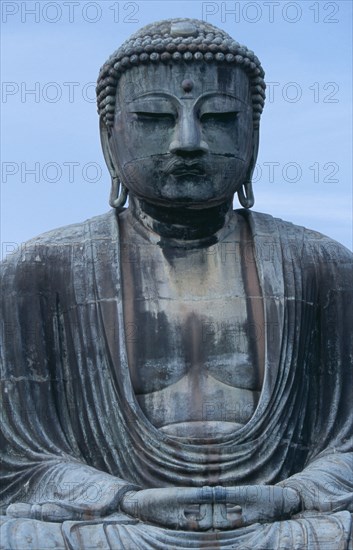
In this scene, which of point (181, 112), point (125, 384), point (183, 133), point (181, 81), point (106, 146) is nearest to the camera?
point (125, 384)

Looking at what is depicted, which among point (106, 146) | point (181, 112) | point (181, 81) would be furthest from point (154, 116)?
Answer: point (106, 146)

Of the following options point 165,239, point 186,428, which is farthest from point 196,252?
point 186,428

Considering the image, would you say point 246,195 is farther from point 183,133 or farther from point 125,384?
point 125,384

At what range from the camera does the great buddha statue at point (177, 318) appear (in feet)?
67.4

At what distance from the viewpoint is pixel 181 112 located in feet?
68.5

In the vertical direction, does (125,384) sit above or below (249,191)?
below

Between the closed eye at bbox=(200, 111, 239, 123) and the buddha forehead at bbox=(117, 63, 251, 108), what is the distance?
0.16m

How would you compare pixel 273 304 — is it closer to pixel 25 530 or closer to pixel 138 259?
pixel 138 259

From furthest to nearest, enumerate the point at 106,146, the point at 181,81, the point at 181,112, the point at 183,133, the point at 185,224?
1. the point at 106,146
2. the point at 185,224
3. the point at 181,81
4. the point at 181,112
5. the point at 183,133

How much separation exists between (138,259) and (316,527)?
3.31 meters

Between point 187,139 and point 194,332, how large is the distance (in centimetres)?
162

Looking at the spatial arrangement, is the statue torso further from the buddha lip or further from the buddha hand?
the buddha hand

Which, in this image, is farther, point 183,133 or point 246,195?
point 246,195

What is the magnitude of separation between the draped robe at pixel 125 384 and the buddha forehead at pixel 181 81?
1188mm
